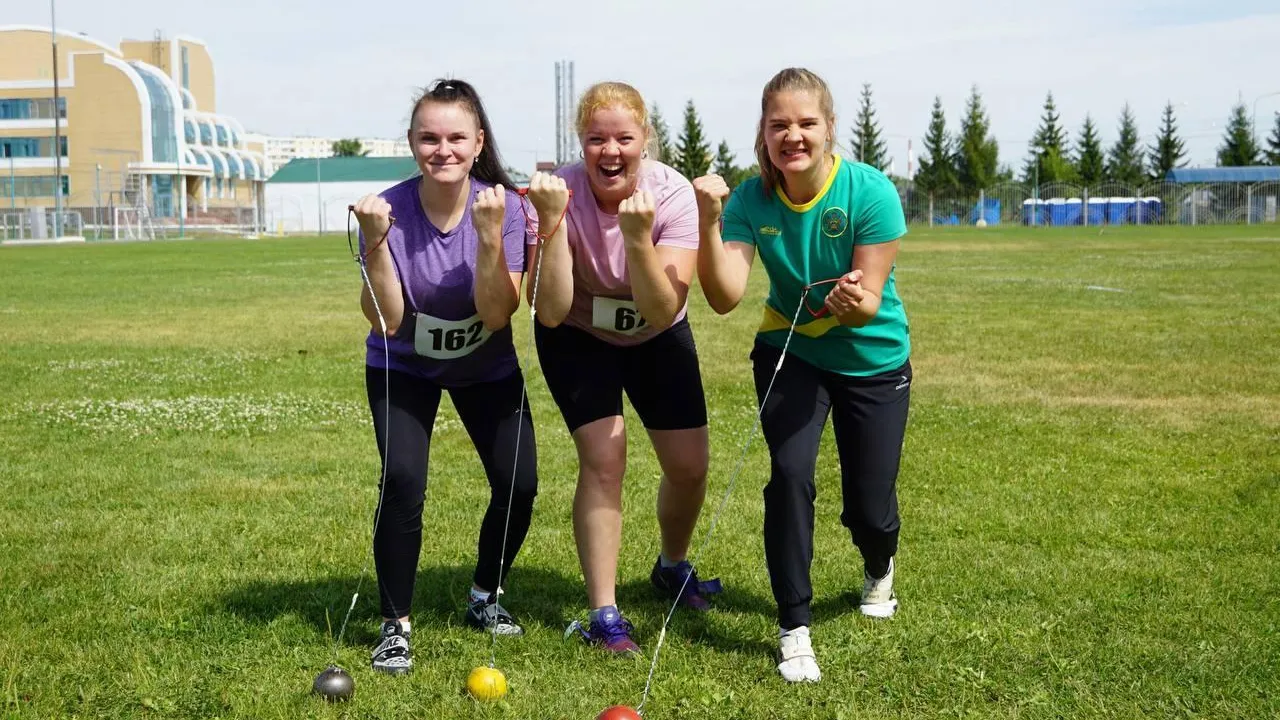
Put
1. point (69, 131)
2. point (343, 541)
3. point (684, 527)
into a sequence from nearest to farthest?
point (684, 527)
point (343, 541)
point (69, 131)

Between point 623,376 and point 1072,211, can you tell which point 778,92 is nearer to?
point 623,376

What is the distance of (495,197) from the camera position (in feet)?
13.9

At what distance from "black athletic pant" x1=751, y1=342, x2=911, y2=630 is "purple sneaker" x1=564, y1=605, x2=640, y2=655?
0.57 metres

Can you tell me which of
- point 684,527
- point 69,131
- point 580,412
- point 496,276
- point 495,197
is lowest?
point 684,527

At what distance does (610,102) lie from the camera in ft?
14.4

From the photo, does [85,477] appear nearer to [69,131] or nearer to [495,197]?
[495,197]

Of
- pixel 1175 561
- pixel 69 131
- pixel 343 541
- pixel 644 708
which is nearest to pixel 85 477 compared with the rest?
pixel 343 541

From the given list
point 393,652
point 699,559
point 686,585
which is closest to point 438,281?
point 393,652

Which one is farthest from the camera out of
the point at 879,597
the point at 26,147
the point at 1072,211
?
the point at 26,147

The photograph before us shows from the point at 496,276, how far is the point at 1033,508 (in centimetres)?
373

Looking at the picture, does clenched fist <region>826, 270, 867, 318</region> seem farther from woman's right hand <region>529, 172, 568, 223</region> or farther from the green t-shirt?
woman's right hand <region>529, 172, 568, 223</region>

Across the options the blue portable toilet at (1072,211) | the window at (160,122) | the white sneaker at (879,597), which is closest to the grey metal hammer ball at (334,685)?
the white sneaker at (879,597)

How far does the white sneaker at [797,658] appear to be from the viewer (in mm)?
4406

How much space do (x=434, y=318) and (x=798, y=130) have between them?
1442mm
